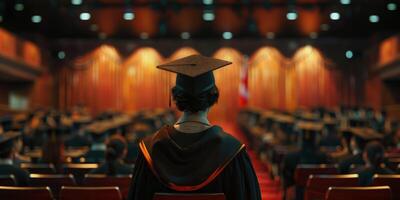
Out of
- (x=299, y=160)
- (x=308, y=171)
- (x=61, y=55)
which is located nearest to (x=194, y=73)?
(x=308, y=171)

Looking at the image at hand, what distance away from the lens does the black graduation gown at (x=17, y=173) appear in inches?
204

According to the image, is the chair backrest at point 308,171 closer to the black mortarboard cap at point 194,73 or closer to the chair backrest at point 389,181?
the chair backrest at point 389,181

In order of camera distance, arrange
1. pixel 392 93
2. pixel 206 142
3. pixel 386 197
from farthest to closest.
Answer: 1. pixel 392 93
2. pixel 386 197
3. pixel 206 142

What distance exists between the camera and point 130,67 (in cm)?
2958

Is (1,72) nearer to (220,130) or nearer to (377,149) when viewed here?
(377,149)

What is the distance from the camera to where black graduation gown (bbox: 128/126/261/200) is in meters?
2.50

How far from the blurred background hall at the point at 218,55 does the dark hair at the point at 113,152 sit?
18.1 ft

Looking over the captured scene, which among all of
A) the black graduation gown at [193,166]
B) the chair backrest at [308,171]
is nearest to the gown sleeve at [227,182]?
the black graduation gown at [193,166]

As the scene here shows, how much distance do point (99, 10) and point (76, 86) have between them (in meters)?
9.91

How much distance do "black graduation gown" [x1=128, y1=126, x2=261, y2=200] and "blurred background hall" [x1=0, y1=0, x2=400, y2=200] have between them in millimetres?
8251

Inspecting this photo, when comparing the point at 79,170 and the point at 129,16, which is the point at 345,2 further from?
the point at 79,170

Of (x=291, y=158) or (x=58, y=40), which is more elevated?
(x=58, y=40)

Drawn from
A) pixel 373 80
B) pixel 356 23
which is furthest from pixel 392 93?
pixel 356 23

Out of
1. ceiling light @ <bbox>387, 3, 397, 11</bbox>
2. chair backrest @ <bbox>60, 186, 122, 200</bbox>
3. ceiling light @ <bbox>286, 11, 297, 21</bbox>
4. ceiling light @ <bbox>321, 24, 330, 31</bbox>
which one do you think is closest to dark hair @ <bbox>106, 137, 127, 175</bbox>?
chair backrest @ <bbox>60, 186, 122, 200</bbox>
